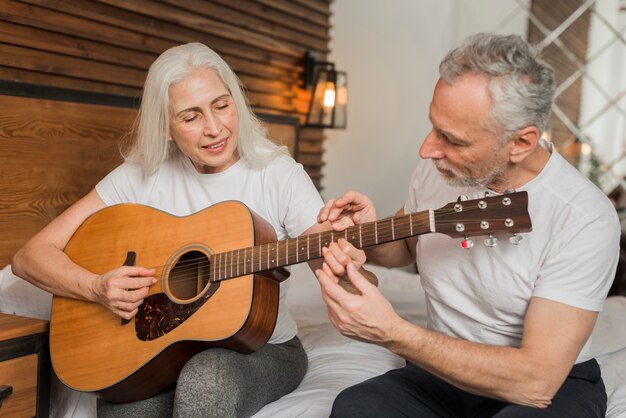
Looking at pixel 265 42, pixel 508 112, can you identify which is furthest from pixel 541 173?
pixel 265 42

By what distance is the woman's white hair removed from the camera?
5.96 ft

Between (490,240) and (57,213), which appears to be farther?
(57,213)

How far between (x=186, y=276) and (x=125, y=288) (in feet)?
0.50

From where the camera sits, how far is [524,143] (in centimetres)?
139

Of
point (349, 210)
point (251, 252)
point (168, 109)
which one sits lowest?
point (251, 252)

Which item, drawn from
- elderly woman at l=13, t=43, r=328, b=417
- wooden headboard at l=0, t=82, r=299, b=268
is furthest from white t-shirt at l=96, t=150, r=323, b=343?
wooden headboard at l=0, t=82, r=299, b=268

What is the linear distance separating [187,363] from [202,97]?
0.69 m

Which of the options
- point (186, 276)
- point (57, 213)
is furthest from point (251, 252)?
point (57, 213)

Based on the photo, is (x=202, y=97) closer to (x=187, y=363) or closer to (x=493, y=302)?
(x=187, y=363)

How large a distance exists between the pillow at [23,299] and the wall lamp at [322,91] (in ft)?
7.53

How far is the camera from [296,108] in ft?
13.6

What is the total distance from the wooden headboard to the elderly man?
4.19 feet

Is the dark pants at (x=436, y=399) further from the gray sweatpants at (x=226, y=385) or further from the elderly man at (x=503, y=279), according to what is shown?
the gray sweatpants at (x=226, y=385)

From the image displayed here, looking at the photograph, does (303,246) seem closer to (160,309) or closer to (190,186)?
(160,309)
